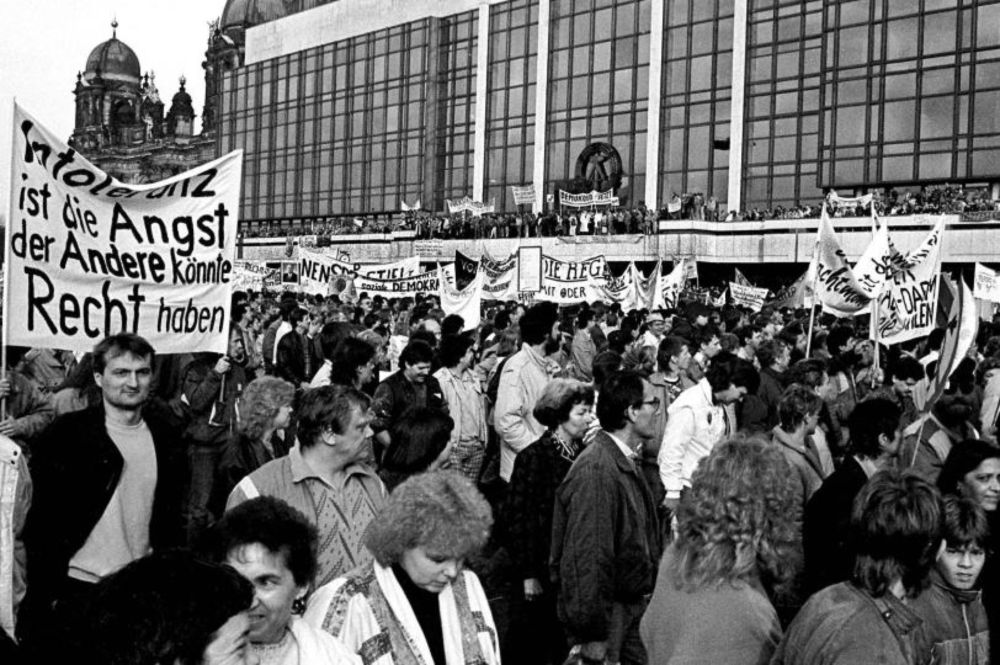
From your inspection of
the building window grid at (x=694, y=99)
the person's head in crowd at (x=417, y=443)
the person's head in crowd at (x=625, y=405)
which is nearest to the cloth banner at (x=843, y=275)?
the person's head in crowd at (x=625, y=405)

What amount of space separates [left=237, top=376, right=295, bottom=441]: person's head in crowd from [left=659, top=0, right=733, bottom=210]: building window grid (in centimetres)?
4200

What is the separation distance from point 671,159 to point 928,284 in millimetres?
36569

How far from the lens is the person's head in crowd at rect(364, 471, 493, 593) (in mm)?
3547

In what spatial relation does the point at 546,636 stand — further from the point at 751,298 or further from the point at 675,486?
the point at 751,298

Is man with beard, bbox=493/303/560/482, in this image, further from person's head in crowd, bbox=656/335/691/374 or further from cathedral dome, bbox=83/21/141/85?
cathedral dome, bbox=83/21/141/85

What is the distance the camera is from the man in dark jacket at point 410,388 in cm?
790

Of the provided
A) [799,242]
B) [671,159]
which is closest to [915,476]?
[799,242]

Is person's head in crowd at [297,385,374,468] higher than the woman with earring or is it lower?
higher

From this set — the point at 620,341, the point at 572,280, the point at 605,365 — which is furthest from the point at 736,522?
the point at 572,280

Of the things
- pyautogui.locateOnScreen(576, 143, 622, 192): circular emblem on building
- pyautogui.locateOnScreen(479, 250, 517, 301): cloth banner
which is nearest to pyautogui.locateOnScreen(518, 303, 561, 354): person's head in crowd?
pyautogui.locateOnScreen(479, 250, 517, 301): cloth banner

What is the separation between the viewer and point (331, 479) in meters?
4.60

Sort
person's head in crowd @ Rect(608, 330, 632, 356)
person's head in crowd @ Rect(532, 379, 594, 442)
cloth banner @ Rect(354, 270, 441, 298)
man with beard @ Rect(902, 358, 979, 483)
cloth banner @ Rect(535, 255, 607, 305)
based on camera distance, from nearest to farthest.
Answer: person's head in crowd @ Rect(532, 379, 594, 442) → man with beard @ Rect(902, 358, 979, 483) → person's head in crowd @ Rect(608, 330, 632, 356) → cloth banner @ Rect(354, 270, 441, 298) → cloth banner @ Rect(535, 255, 607, 305)

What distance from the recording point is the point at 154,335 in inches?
247

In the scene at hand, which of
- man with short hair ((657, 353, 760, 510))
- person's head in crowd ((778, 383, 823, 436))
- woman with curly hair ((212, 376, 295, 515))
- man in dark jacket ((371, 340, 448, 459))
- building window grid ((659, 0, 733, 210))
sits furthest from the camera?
building window grid ((659, 0, 733, 210))
